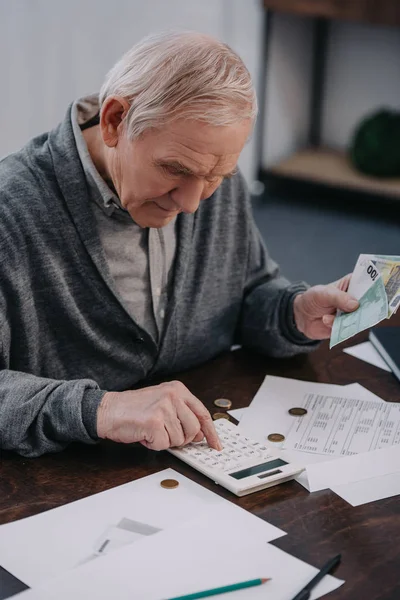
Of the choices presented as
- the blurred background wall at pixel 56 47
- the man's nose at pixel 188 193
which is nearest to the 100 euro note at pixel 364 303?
the man's nose at pixel 188 193

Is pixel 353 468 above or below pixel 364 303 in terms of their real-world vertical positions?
below

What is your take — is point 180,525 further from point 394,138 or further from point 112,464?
point 394,138

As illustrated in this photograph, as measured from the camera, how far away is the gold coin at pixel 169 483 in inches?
49.7

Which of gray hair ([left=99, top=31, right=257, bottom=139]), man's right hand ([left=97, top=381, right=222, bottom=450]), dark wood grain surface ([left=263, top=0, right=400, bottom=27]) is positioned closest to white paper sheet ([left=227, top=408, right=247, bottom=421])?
man's right hand ([left=97, top=381, right=222, bottom=450])

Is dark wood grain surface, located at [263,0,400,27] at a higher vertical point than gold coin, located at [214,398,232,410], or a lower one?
higher

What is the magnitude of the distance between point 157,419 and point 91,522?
0.19 m

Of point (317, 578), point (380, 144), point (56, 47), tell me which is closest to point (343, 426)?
point (317, 578)

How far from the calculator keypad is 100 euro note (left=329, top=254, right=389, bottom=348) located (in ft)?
0.84

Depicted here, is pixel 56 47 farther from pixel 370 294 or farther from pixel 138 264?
pixel 370 294

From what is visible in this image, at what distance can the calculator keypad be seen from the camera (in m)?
1.30

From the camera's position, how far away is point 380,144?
4.90m

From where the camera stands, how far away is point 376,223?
4.84m

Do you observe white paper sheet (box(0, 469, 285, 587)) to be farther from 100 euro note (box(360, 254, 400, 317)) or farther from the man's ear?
the man's ear

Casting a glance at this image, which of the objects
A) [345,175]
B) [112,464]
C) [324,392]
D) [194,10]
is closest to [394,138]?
[345,175]
